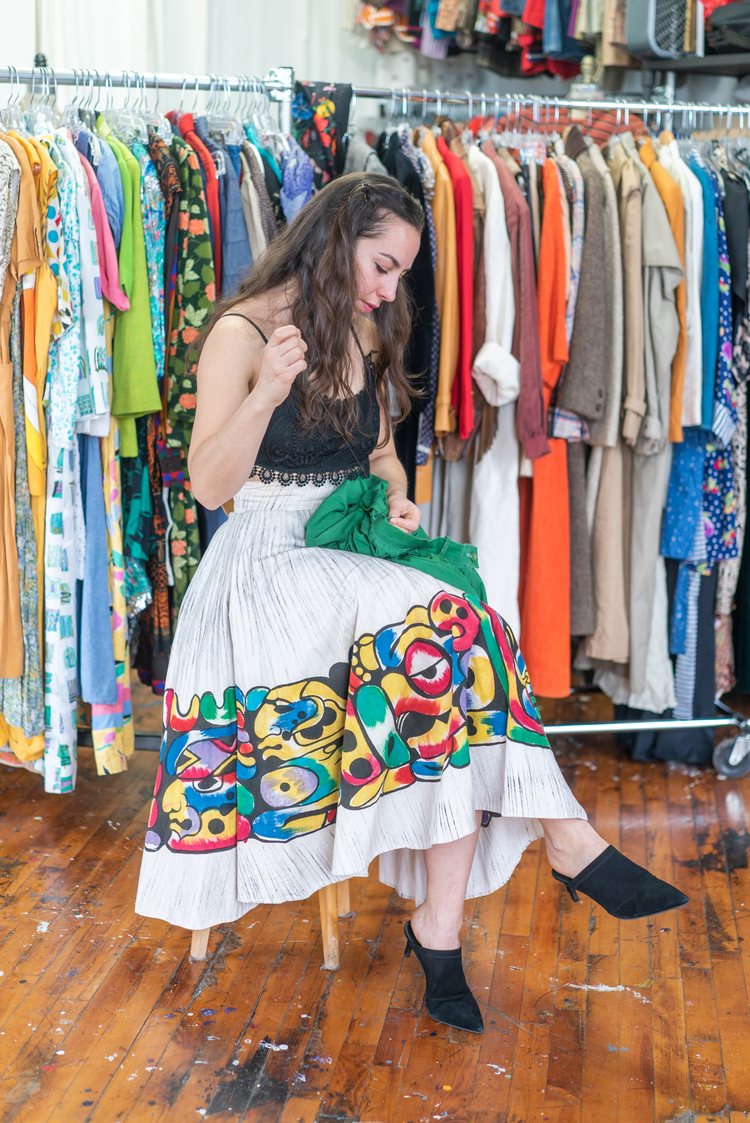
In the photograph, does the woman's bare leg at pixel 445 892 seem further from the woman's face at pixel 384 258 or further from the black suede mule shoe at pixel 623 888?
the woman's face at pixel 384 258

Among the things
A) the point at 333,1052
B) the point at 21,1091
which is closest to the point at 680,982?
the point at 333,1052

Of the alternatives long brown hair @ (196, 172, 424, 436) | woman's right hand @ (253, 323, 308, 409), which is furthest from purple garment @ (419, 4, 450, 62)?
woman's right hand @ (253, 323, 308, 409)

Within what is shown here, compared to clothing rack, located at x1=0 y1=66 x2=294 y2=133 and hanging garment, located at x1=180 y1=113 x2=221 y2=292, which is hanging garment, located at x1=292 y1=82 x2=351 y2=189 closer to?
clothing rack, located at x1=0 y1=66 x2=294 y2=133

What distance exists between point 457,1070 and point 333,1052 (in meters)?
0.19

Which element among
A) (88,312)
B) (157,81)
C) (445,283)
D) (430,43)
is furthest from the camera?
(430,43)

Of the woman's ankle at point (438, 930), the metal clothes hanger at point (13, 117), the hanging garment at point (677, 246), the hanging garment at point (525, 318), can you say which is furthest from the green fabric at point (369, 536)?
the metal clothes hanger at point (13, 117)

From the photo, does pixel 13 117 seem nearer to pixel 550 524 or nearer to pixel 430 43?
pixel 550 524

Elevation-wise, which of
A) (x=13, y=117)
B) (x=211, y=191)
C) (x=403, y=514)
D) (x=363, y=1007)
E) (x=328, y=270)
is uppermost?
(x=13, y=117)

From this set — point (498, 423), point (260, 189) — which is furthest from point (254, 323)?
point (498, 423)

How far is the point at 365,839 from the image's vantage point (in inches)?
75.4

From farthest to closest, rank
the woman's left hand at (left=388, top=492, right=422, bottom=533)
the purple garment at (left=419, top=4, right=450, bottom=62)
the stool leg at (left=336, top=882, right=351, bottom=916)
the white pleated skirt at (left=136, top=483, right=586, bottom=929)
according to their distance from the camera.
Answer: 1. the purple garment at (left=419, top=4, right=450, bottom=62)
2. the stool leg at (left=336, top=882, right=351, bottom=916)
3. the woman's left hand at (left=388, top=492, right=422, bottom=533)
4. the white pleated skirt at (left=136, top=483, right=586, bottom=929)

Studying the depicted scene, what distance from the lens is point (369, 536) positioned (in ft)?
6.71

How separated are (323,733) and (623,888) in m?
0.54

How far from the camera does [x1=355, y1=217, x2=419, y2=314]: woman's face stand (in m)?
2.02
